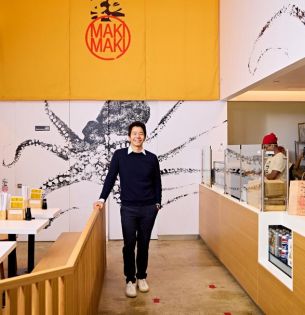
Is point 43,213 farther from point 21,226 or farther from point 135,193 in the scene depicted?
point 135,193

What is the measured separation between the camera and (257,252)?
3.82 m

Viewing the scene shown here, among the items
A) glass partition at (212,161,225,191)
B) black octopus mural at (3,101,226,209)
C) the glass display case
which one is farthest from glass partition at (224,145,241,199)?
black octopus mural at (3,101,226,209)

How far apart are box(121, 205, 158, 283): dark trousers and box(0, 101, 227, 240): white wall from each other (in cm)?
279

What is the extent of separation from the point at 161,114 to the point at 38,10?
8.54ft

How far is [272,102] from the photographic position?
7918 millimetres

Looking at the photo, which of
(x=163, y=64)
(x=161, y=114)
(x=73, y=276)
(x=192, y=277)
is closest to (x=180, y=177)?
(x=161, y=114)

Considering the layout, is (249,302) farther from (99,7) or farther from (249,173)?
(99,7)

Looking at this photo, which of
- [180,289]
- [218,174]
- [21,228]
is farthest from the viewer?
[218,174]

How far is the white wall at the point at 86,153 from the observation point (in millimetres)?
7039

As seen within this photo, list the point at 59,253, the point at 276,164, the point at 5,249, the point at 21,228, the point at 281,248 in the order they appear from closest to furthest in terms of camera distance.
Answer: the point at 5,249 < the point at 281,248 < the point at 276,164 < the point at 21,228 < the point at 59,253

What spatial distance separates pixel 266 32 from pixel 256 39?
0.36 m

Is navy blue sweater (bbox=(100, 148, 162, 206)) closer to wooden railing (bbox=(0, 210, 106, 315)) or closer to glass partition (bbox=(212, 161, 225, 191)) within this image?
wooden railing (bbox=(0, 210, 106, 315))

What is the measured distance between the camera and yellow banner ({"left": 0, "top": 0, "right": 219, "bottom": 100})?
6945 millimetres

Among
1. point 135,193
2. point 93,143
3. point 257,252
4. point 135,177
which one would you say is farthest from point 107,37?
point 257,252
